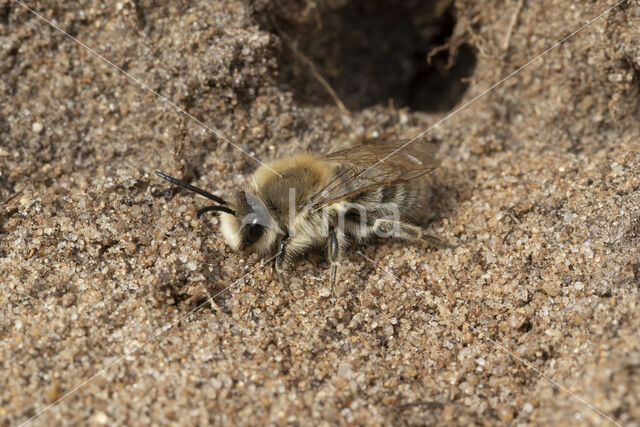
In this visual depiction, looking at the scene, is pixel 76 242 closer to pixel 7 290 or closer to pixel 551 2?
pixel 7 290

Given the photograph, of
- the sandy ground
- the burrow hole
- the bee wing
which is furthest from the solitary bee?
the burrow hole

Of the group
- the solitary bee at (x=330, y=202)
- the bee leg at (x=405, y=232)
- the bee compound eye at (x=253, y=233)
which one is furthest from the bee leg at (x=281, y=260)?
the bee leg at (x=405, y=232)

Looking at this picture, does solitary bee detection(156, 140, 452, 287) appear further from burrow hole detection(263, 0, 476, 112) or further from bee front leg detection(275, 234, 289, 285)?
burrow hole detection(263, 0, 476, 112)

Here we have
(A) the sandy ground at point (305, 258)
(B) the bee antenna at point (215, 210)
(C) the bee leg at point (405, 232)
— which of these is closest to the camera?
(A) the sandy ground at point (305, 258)

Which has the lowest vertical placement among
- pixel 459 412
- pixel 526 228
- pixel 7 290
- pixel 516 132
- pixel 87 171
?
pixel 459 412

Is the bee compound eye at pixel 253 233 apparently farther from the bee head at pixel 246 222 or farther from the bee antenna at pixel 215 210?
the bee antenna at pixel 215 210

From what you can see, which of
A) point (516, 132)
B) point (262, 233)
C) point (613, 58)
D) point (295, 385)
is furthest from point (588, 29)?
point (295, 385)
